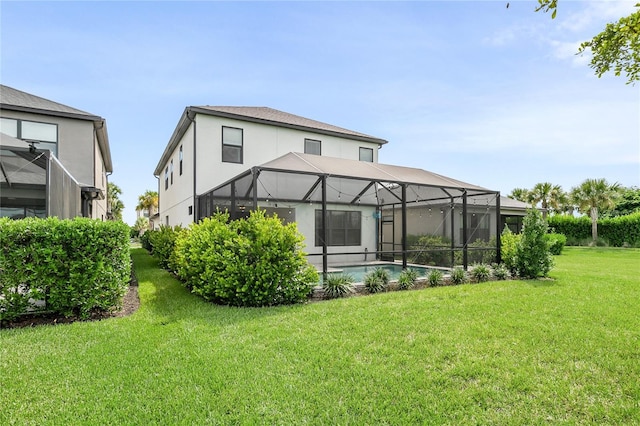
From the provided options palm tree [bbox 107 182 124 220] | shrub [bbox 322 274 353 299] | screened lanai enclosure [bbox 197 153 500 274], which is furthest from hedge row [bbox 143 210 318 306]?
palm tree [bbox 107 182 124 220]

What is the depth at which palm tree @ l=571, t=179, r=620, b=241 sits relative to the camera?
971 inches

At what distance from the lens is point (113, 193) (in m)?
40.4

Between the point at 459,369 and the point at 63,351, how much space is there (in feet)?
14.6

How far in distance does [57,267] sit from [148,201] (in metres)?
44.6

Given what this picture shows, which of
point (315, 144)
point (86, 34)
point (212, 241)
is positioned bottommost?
point (212, 241)

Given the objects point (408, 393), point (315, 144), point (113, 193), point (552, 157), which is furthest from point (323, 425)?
point (113, 193)

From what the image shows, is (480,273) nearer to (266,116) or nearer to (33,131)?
(266,116)

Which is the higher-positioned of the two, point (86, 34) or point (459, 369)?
point (86, 34)

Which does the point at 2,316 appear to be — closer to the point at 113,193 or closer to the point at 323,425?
the point at 323,425

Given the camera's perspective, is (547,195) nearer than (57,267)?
No

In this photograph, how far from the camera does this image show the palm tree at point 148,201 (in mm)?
44375

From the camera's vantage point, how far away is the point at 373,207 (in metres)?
16.3

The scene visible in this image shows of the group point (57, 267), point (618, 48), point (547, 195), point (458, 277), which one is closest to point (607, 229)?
point (547, 195)

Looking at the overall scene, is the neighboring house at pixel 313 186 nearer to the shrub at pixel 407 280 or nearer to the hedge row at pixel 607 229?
the shrub at pixel 407 280
